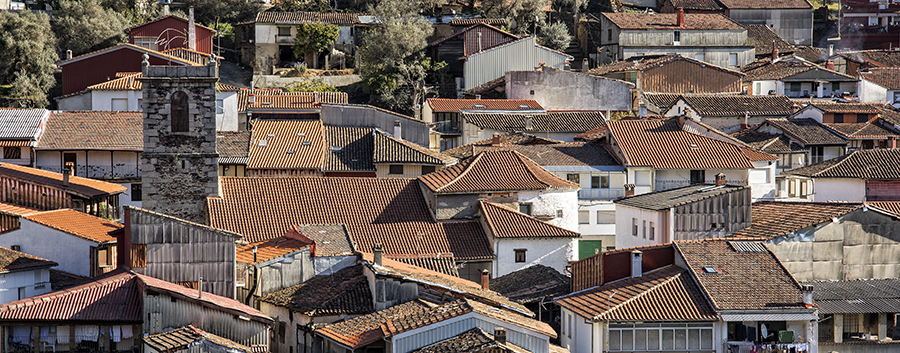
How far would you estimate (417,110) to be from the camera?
6328cm

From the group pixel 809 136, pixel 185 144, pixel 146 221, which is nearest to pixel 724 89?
pixel 809 136

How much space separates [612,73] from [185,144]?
35949mm

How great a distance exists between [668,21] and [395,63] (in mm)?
20330

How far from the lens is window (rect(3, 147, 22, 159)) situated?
46.1 meters

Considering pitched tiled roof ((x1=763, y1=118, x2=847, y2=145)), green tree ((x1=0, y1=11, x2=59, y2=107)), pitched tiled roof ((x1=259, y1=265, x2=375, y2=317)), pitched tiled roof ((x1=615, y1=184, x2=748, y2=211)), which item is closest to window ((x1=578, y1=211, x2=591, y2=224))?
pitched tiled roof ((x1=615, y1=184, x2=748, y2=211))

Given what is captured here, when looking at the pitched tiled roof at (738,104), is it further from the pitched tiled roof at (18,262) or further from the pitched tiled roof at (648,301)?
the pitched tiled roof at (18,262)

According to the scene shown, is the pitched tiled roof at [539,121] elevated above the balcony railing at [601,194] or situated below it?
above

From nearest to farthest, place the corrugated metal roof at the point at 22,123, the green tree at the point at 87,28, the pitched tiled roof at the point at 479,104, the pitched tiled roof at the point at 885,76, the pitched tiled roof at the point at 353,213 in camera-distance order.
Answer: the pitched tiled roof at the point at 353,213 → the corrugated metal roof at the point at 22,123 → the pitched tiled roof at the point at 479,104 → the green tree at the point at 87,28 → the pitched tiled roof at the point at 885,76

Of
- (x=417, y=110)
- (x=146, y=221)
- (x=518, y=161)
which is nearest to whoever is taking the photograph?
(x=146, y=221)

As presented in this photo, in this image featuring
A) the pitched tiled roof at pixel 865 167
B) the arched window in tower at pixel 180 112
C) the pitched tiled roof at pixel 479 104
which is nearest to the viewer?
the arched window in tower at pixel 180 112

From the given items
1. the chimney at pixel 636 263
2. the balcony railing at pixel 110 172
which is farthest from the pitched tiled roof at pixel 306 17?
the chimney at pixel 636 263

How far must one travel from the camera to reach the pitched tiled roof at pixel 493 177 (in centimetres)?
4294

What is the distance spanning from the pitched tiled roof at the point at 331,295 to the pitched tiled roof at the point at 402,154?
55.6 feet

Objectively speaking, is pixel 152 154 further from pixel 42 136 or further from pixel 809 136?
pixel 809 136
